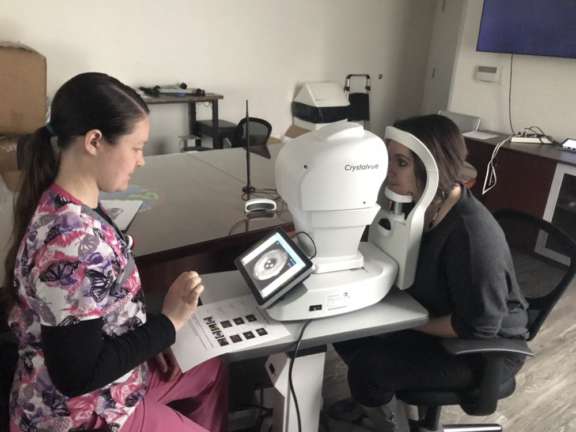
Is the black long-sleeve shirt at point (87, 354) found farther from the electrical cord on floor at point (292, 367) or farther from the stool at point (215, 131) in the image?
the stool at point (215, 131)

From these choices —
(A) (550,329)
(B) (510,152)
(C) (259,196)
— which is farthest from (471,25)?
(C) (259,196)

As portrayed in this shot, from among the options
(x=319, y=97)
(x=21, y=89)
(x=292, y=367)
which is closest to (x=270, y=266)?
(x=292, y=367)

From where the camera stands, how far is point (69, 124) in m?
0.90

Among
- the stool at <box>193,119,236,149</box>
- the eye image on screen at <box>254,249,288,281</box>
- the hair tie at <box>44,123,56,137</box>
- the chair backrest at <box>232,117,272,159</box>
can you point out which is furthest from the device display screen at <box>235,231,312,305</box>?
the stool at <box>193,119,236,149</box>

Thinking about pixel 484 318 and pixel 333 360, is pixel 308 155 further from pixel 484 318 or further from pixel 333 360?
pixel 333 360

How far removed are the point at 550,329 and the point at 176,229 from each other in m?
2.01

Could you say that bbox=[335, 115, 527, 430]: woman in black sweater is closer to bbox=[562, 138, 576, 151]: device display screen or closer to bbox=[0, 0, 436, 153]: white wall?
bbox=[562, 138, 576, 151]: device display screen

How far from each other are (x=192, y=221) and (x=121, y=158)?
734 mm

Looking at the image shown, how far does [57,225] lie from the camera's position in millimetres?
847

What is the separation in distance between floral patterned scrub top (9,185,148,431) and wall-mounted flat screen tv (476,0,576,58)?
339 cm

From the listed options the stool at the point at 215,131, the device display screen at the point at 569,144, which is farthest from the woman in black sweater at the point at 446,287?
the stool at the point at 215,131

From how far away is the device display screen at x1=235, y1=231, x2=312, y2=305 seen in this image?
1127 millimetres

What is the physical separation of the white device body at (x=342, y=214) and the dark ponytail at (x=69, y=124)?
395 mm

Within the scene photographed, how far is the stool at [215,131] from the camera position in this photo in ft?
12.5
